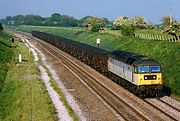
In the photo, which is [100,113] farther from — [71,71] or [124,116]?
[71,71]

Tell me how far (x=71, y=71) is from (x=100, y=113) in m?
20.7

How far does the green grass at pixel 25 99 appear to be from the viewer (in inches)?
932

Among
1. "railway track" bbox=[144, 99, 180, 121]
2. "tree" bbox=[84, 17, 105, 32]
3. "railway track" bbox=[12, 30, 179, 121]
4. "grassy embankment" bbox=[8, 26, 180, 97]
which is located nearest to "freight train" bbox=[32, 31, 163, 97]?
"railway track" bbox=[144, 99, 180, 121]

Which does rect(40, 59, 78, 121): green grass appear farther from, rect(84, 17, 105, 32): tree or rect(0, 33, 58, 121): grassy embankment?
rect(84, 17, 105, 32): tree

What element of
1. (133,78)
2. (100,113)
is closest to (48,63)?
(133,78)

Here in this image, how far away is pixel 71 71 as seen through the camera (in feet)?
148

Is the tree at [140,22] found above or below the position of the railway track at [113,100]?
above

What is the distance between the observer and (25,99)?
28656 mm

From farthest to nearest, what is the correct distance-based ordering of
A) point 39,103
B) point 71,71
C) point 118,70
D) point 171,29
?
point 171,29 < point 71,71 < point 118,70 < point 39,103

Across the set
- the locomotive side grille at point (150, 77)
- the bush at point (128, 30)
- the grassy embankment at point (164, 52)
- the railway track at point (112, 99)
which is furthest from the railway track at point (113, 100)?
the bush at point (128, 30)

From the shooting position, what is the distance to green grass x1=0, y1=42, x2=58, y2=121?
23.7 meters

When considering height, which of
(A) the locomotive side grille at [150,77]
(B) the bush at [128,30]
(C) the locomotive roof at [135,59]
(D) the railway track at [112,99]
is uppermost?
(B) the bush at [128,30]

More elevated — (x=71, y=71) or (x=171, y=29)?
(x=171, y=29)

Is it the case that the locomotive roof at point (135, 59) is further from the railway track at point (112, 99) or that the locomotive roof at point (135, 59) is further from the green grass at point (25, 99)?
the green grass at point (25, 99)
